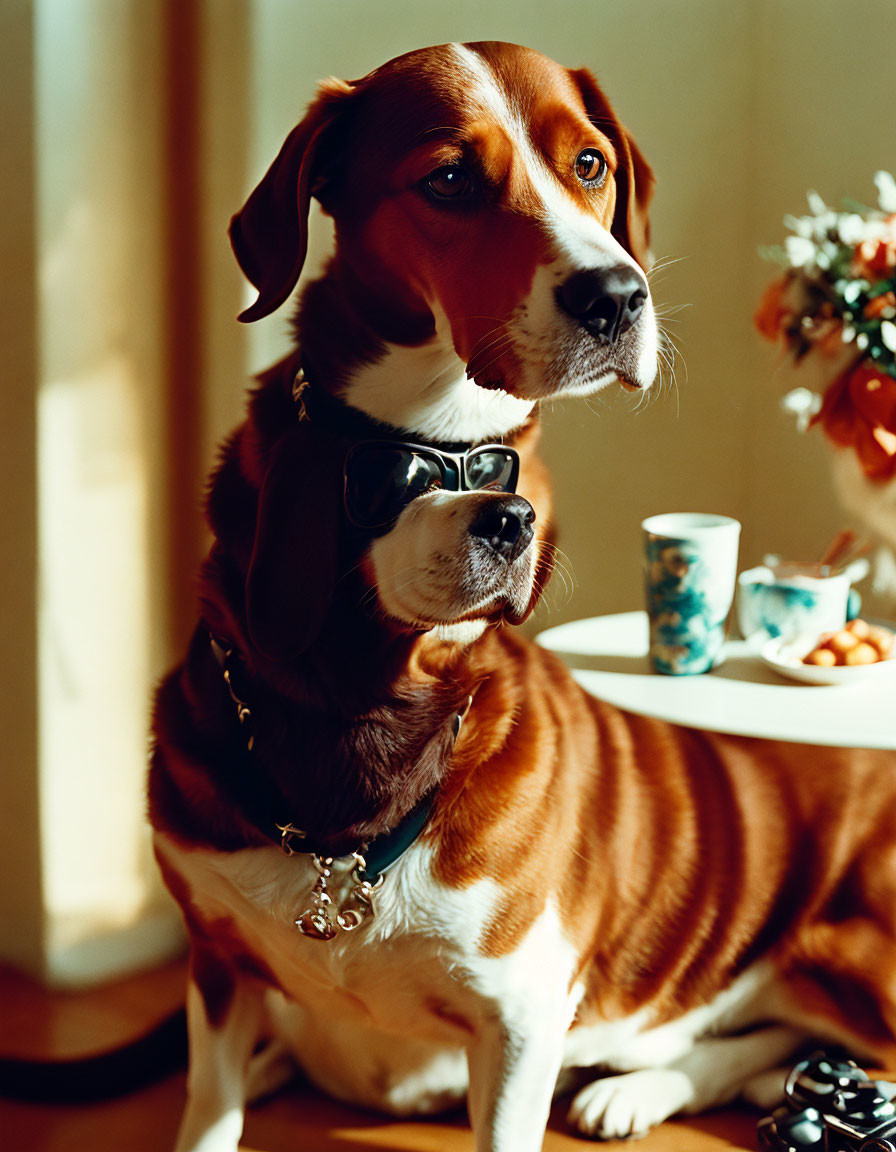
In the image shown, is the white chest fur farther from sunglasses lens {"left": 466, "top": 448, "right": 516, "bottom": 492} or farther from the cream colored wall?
the cream colored wall

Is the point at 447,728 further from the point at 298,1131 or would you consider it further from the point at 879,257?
the point at 879,257

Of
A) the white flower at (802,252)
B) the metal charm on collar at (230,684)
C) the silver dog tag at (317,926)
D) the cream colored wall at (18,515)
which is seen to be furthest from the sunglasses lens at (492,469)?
the cream colored wall at (18,515)

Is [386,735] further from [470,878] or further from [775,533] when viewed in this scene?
[775,533]

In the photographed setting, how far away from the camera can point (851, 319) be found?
133 cm

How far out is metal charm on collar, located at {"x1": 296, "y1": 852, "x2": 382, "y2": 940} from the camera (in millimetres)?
968

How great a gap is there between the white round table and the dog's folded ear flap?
1.44 ft

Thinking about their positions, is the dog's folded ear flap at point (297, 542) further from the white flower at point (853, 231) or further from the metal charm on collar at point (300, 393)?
the white flower at point (853, 231)

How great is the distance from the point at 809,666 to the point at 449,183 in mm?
684

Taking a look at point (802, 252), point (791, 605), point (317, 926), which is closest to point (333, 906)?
point (317, 926)

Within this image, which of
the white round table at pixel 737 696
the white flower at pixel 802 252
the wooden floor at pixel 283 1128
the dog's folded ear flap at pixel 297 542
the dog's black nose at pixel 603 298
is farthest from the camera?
the white flower at pixel 802 252

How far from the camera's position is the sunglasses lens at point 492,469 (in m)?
0.90

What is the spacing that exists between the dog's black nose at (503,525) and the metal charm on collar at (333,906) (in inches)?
11.4

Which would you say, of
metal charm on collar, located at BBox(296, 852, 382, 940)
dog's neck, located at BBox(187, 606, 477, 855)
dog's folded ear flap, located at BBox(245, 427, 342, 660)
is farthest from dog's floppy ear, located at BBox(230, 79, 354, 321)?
metal charm on collar, located at BBox(296, 852, 382, 940)

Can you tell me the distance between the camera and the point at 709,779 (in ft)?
4.19
